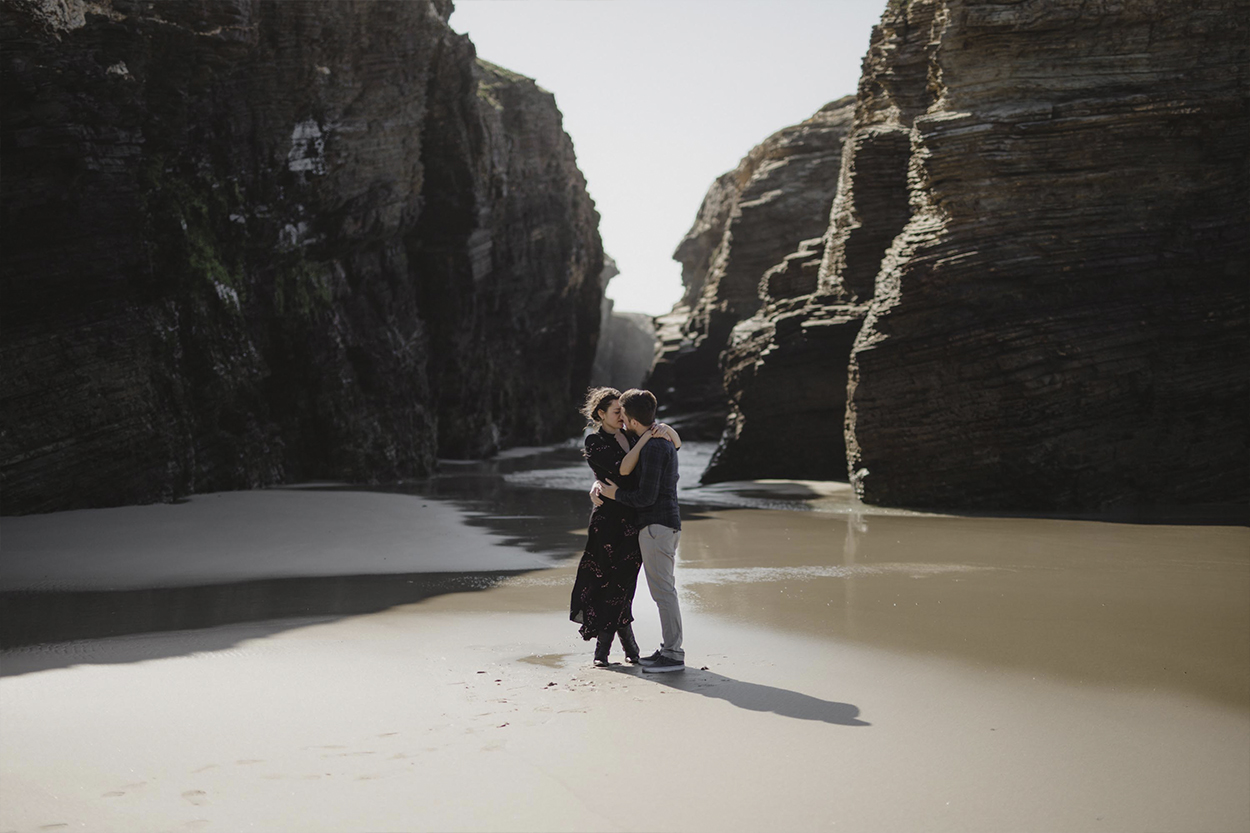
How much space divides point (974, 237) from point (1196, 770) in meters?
13.0

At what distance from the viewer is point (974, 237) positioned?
16109 millimetres

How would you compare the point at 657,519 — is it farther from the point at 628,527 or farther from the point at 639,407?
the point at 639,407

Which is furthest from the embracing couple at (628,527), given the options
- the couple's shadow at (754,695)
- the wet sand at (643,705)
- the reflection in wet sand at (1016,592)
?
the reflection in wet sand at (1016,592)

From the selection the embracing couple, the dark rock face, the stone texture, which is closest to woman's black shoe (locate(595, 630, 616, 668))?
the embracing couple

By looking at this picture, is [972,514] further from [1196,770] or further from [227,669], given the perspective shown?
[227,669]

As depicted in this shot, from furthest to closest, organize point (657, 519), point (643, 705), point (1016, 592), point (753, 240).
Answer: point (753, 240) → point (1016, 592) → point (657, 519) → point (643, 705)

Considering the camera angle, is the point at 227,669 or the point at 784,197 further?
the point at 784,197

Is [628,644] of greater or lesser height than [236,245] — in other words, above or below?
below

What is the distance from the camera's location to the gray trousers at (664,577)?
5797 mm

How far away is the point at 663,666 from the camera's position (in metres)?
5.78

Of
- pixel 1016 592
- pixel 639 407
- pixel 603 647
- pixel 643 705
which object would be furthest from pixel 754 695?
pixel 1016 592

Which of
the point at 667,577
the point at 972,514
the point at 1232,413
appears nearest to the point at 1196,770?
the point at 667,577

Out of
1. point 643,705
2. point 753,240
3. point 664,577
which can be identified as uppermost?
point 753,240

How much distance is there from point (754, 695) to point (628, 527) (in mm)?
1345
